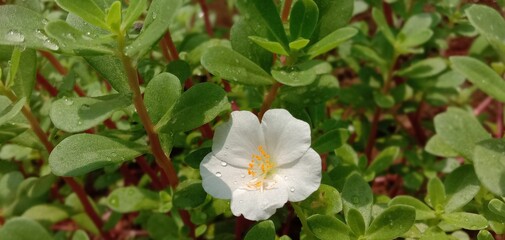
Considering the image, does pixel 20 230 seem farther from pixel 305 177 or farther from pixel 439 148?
pixel 439 148

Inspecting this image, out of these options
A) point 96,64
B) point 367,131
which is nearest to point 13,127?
point 96,64

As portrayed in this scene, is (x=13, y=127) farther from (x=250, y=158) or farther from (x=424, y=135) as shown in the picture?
(x=424, y=135)

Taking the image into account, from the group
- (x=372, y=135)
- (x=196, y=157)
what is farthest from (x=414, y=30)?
(x=196, y=157)

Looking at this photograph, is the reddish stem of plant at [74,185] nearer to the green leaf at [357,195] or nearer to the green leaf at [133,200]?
the green leaf at [133,200]

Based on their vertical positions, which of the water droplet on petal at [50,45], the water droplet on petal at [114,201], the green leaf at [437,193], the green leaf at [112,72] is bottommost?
the water droplet on petal at [114,201]

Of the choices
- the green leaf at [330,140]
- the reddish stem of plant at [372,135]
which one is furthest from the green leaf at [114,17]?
the reddish stem of plant at [372,135]

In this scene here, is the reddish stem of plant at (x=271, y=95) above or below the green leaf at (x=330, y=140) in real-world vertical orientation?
above
